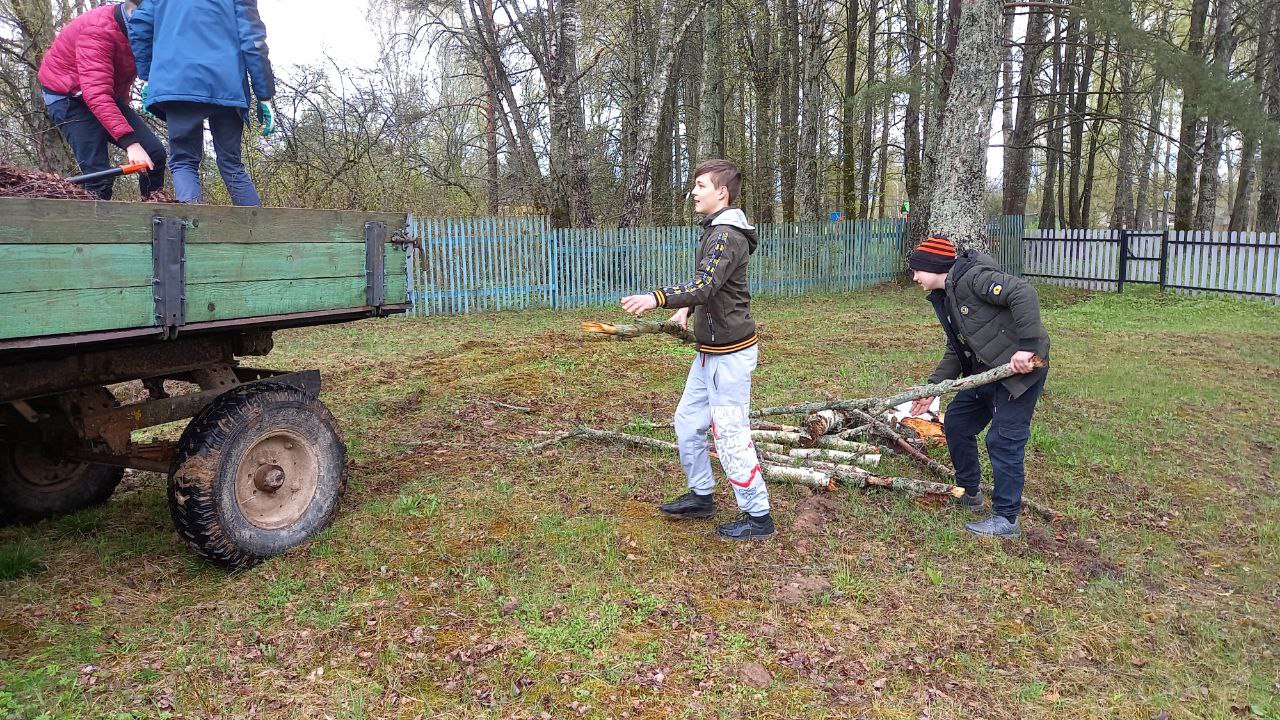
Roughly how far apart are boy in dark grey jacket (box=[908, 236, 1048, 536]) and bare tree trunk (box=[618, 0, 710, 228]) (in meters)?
10.7

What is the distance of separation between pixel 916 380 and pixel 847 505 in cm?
373

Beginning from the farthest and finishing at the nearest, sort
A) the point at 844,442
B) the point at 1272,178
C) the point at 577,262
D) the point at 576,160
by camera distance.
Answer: the point at 1272,178 < the point at 576,160 < the point at 577,262 < the point at 844,442

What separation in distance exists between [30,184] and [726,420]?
3.33 m

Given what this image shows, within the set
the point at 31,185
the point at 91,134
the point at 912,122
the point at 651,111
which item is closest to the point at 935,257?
the point at 31,185

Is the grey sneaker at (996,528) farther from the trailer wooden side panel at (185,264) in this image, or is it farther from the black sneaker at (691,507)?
the trailer wooden side panel at (185,264)

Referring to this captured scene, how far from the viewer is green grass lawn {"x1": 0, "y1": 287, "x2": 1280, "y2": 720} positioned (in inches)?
117

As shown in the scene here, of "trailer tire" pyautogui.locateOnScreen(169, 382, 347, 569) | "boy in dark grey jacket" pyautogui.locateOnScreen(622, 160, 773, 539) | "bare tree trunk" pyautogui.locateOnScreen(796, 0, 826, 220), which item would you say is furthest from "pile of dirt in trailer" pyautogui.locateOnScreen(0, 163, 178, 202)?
"bare tree trunk" pyautogui.locateOnScreen(796, 0, 826, 220)

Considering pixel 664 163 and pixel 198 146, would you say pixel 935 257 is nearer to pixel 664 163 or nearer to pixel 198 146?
pixel 198 146

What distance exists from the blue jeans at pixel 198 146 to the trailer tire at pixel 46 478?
150 centimetres

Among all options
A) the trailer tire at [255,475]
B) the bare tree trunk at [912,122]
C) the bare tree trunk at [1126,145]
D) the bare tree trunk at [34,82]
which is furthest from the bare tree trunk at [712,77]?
the trailer tire at [255,475]

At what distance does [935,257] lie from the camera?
14.4 ft

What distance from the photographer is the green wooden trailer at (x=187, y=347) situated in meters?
2.87

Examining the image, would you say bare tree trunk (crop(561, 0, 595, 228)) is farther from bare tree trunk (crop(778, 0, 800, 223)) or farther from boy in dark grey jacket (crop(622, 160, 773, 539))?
boy in dark grey jacket (crop(622, 160, 773, 539))

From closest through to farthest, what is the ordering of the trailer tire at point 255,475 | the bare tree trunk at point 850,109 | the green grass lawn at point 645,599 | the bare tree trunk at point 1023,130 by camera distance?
1. the green grass lawn at point 645,599
2. the trailer tire at point 255,475
3. the bare tree trunk at point 850,109
4. the bare tree trunk at point 1023,130
